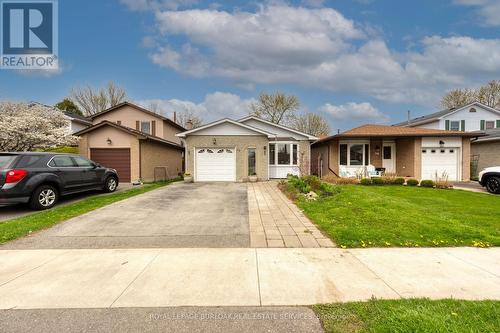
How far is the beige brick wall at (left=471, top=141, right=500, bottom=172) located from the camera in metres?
17.1

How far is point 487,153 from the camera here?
1778 centimetres

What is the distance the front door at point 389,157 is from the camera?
17.0 meters

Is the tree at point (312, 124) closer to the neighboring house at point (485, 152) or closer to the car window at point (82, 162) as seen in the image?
the neighboring house at point (485, 152)

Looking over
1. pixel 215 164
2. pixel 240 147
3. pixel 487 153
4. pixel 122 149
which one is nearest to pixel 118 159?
pixel 122 149

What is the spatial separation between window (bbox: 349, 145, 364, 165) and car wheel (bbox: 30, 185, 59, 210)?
15.8 meters

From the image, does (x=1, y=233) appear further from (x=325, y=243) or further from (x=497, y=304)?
(x=497, y=304)

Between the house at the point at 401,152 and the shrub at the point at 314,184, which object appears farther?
the house at the point at 401,152

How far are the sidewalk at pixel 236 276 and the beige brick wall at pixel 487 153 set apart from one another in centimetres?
1827

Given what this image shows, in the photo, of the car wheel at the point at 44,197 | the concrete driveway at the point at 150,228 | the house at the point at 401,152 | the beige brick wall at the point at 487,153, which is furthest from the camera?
the beige brick wall at the point at 487,153

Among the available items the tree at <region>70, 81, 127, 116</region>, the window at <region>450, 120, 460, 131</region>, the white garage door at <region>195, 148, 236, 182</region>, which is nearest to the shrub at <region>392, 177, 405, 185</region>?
the white garage door at <region>195, 148, 236, 182</region>

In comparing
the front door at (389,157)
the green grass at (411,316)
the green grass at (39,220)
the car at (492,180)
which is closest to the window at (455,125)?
the front door at (389,157)

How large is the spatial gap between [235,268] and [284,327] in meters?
1.35

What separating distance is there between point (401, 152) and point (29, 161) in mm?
19219

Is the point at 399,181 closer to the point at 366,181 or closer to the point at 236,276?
the point at 366,181
